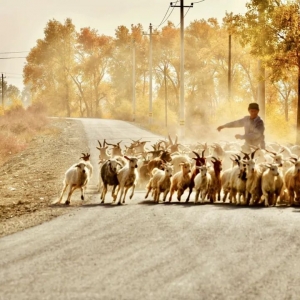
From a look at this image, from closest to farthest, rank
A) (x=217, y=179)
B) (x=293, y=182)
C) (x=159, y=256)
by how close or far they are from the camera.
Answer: (x=159, y=256)
(x=293, y=182)
(x=217, y=179)

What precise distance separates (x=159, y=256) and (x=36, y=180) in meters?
14.5

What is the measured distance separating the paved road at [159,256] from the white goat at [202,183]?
1.95 meters

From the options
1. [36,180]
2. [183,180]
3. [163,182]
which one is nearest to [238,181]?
[183,180]

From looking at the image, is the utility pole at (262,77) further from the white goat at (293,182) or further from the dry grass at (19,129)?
the white goat at (293,182)

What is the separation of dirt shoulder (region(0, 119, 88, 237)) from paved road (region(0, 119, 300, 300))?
1436mm

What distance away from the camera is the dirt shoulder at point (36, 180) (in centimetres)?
1562

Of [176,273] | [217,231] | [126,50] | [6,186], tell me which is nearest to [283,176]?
[217,231]

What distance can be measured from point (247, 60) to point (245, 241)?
59.9m

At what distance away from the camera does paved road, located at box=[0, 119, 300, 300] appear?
8.77 meters

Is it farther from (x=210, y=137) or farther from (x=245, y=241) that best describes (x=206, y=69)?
(x=245, y=241)

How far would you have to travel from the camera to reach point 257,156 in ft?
60.6

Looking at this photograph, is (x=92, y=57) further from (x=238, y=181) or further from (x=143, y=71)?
(x=238, y=181)

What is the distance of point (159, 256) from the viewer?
33.9 feet

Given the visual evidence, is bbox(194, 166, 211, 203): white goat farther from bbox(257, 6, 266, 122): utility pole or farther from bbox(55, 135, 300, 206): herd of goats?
bbox(257, 6, 266, 122): utility pole
